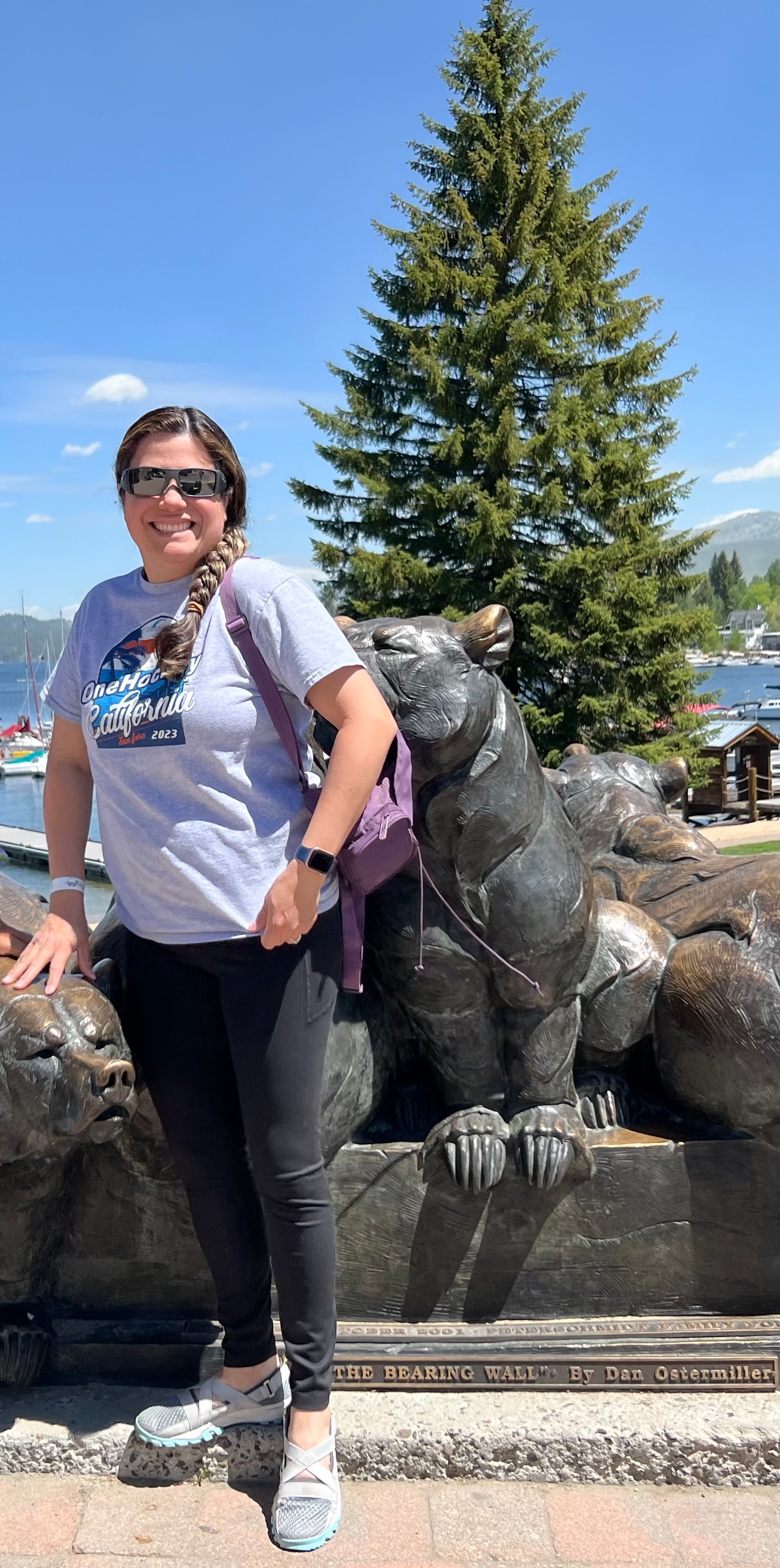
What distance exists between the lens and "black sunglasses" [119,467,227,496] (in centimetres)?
220

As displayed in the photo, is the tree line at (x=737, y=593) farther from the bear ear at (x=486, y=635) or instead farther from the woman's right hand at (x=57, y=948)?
the woman's right hand at (x=57, y=948)

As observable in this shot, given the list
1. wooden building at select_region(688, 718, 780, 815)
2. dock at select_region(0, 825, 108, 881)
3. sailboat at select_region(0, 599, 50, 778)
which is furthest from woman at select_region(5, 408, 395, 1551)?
sailboat at select_region(0, 599, 50, 778)

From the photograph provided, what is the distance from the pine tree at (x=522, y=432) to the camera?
18.1 meters

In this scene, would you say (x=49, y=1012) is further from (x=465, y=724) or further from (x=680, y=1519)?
(x=680, y=1519)

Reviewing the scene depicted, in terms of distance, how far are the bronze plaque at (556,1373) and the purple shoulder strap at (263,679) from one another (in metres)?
1.43

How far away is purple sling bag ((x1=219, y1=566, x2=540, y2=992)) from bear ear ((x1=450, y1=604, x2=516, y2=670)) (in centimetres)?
30

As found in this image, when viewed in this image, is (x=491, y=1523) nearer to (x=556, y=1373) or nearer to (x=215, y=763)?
(x=556, y=1373)

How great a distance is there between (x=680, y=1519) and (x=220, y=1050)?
4.40ft

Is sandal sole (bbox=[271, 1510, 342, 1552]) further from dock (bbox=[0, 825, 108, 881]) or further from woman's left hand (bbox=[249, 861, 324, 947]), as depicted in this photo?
dock (bbox=[0, 825, 108, 881])

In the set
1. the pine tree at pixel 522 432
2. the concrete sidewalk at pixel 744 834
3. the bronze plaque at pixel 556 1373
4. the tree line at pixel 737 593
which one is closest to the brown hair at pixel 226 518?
the bronze plaque at pixel 556 1373

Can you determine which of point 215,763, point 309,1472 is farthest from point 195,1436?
point 215,763

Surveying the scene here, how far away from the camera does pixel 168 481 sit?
2199 millimetres

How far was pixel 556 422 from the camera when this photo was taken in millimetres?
18062

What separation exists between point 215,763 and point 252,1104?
641 millimetres
